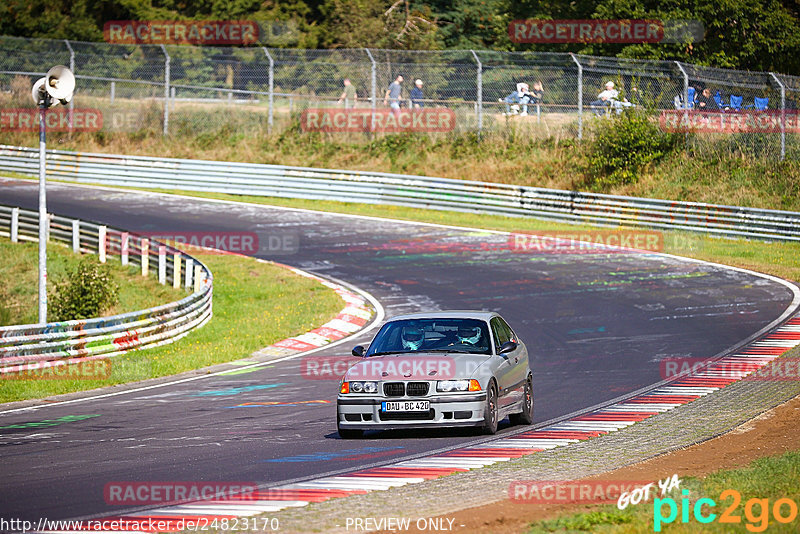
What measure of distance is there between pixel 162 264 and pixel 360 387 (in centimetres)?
1622

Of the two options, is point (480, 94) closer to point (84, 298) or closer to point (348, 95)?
point (348, 95)

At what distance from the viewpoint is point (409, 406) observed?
37.0 ft

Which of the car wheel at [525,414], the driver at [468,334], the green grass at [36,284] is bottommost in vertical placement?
the green grass at [36,284]

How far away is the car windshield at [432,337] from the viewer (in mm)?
12156

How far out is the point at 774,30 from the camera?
41000 mm

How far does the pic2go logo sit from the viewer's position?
286 inches

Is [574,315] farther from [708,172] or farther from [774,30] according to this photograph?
[774,30]

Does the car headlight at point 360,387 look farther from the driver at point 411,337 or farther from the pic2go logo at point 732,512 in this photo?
the pic2go logo at point 732,512

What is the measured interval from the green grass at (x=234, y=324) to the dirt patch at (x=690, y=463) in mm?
9570

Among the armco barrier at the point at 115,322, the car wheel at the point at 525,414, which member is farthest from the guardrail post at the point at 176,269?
the car wheel at the point at 525,414

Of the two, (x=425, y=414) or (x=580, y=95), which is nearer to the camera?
(x=425, y=414)

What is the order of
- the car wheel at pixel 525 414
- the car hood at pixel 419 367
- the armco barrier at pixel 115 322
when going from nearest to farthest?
the car hood at pixel 419 367 < the car wheel at pixel 525 414 < the armco barrier at pixel 115 322

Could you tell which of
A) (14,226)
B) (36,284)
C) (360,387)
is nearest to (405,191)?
(14,226)

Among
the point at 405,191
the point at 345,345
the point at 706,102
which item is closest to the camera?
the point at 345,345
